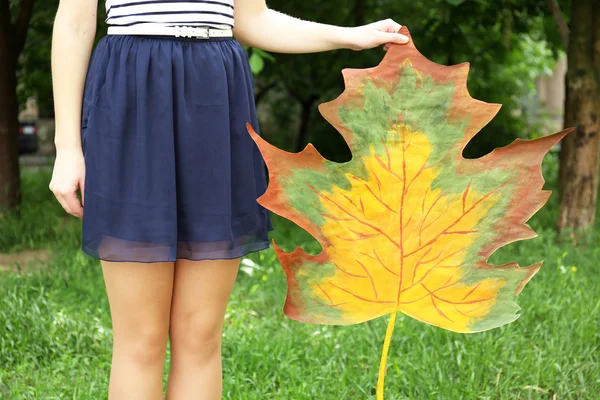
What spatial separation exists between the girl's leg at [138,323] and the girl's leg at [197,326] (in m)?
0.03

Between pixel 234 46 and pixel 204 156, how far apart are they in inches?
9.7

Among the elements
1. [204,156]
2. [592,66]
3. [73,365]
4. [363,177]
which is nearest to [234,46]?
[204,156]

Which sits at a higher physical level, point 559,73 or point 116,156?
point 116,156

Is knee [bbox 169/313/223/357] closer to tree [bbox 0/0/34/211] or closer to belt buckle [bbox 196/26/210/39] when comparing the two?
belt buckle [bbox 196/26/210/39]

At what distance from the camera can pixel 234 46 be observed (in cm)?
157

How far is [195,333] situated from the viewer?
1613 millimetres

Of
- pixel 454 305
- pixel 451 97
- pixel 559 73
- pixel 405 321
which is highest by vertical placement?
pixel 451 97

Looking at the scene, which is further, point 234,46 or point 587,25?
point 587,25

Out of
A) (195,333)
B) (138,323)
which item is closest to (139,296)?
(138,323)

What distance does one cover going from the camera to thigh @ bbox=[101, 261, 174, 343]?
4.97 ft

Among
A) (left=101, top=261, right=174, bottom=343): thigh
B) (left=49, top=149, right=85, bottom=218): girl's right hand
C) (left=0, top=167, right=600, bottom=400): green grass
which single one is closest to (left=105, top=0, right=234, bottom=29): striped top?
(left=49, top=149, right=85, bottom=218): girl's right hand

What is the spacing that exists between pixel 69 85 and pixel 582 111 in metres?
3.33

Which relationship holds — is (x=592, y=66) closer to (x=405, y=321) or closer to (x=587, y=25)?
(x=587, y=25)

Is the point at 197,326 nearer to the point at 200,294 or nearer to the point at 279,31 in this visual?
the point at 200,294
